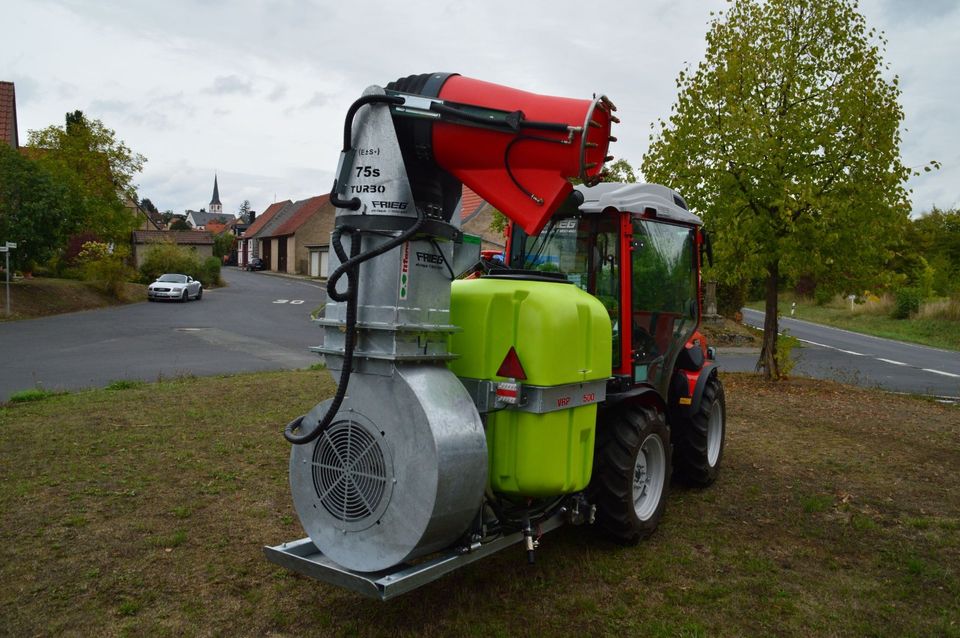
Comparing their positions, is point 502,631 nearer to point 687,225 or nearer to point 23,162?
point 687,225

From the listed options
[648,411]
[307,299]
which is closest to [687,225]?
[648,411]

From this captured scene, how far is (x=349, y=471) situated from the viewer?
3.60m

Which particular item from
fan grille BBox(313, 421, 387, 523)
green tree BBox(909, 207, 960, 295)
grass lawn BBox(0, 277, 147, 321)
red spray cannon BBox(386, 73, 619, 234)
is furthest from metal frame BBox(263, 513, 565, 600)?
green tree BBox(909, 207, 960, 295)

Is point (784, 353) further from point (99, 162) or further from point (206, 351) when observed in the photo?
point (99, 162)

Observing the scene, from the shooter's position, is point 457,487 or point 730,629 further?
point 730,629

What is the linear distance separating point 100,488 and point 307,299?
96.9 feet

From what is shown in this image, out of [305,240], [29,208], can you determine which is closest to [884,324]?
[29,208]

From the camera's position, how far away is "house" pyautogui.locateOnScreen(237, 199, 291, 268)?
7503 cm

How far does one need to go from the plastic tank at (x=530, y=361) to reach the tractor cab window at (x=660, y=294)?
1.52 metres

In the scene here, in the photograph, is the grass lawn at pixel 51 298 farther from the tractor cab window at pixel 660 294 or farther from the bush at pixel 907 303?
the bush at pixel 907 303

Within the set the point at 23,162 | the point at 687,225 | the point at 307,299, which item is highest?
the point at 23,162

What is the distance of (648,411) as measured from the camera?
5035mm

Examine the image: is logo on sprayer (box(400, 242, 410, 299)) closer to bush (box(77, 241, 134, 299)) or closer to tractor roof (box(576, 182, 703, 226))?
tractor roof (box(576, 182, 703, 226))

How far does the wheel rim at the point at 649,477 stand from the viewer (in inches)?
202
